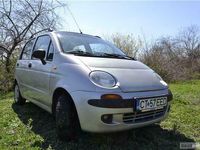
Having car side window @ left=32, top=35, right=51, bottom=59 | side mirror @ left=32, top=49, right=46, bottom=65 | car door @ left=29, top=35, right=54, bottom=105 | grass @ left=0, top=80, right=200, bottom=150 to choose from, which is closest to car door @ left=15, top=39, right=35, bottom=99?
car door @ left=29, top=35, right=54, bottom=105

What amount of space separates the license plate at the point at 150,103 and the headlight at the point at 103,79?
38cm

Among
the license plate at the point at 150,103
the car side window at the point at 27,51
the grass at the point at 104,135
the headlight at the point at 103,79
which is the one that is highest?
the car side window at the point at 27,51

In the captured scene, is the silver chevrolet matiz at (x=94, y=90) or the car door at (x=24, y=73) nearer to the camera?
the silver chevrolet matiz at (x=94, y=90)

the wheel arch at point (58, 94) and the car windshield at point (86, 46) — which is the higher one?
the car windshield at point (86, 46)

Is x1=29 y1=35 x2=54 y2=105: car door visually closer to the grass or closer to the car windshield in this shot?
the car windshield

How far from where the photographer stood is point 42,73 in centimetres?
419

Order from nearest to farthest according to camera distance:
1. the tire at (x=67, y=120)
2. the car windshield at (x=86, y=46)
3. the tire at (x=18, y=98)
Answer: the tire at (x=67, y=120) → the car windshield at (x=86, y=46) → the tire at (x=18, y=98)

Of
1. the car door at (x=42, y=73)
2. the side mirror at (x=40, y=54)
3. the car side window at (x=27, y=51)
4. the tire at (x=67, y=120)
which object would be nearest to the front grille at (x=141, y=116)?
the tire at (x=67, y=120)

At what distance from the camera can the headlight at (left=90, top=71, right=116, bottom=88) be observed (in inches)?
124

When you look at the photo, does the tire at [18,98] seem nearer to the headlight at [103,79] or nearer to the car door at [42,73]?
the car door at [42,73]

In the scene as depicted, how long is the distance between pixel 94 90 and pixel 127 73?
1.94 ft

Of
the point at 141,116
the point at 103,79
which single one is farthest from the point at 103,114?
the point at 141,116

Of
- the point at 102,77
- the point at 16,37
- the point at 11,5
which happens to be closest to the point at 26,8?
the point at 11,5

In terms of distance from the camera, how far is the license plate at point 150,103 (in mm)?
3160
